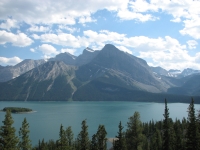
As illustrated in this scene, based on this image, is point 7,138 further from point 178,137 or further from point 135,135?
point 178,137

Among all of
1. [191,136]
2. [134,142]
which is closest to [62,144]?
[134,142]

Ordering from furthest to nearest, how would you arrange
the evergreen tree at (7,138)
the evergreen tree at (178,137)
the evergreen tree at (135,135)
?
the evergreen tree at (178,137) → the evergreen tree at (135,135) → the evergreen tree at (7,138)

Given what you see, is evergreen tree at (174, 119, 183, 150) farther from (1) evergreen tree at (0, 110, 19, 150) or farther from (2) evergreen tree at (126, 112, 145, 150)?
(1) evergreen tree at (0, 110, 19, 150)

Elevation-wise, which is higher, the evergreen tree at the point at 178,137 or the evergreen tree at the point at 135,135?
the evergreen tree at the point at 135,135

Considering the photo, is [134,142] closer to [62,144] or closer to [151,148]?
[62,144]

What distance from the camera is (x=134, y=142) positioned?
51.2m

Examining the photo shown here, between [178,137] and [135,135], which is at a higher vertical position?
[135,135]

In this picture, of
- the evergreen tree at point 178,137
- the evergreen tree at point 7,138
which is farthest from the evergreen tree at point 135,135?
the evergreen tree at point 7,138

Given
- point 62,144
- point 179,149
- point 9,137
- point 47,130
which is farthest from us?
point 47,130

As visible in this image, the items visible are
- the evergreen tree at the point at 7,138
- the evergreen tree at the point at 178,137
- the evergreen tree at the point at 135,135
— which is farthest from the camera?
the evergreen tree at the point at 178,137

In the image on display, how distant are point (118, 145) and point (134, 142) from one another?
12.7 feet

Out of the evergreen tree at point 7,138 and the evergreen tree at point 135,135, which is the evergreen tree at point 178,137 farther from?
the evergreen tree at point 7,138

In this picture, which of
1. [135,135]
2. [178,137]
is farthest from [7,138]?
[178,137]

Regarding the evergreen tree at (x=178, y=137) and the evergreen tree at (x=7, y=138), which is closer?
the evergreen tree at (x=7, y=138)
